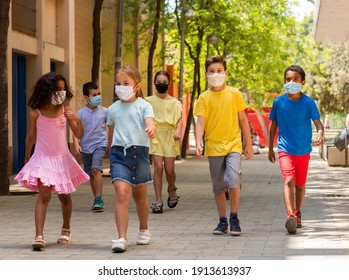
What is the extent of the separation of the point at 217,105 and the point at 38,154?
7.12 feet

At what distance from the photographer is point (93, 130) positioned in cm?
1520

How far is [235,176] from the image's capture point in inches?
462

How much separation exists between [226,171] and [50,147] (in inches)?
82.1

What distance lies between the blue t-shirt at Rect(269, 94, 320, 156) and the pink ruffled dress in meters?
2.49

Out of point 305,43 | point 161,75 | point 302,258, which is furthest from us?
point 305,43

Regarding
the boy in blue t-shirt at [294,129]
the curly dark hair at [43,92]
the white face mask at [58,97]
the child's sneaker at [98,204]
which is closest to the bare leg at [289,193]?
the boy in blue t-shirt at [294,129]

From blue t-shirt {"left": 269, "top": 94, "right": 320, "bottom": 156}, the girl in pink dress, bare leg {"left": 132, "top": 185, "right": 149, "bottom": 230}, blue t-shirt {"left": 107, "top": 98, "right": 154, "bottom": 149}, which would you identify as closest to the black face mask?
blue t-shirt {"left": 269, "top": 94, "right": 320, "bottom": 156}

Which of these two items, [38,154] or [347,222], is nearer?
[38,154]

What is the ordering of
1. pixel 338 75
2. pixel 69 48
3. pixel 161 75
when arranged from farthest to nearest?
pixel 338 75, pixel 69 48, pixel 161 75

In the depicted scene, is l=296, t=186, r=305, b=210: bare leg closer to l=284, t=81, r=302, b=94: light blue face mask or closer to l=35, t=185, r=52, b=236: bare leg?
l=284, t=81, r=302, b=94: light blue face mask

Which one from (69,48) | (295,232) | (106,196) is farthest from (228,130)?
(69,48)

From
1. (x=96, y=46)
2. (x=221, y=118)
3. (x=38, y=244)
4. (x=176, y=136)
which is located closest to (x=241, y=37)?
(x=96, y=46)

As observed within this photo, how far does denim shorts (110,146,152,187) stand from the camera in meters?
10.6
